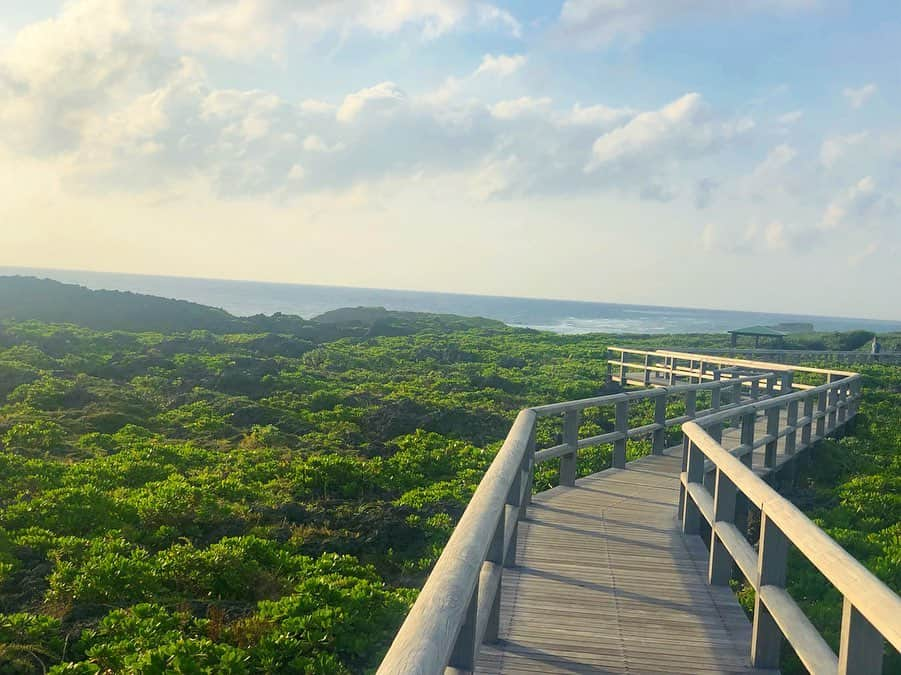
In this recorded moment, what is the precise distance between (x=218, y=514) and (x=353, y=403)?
9842mm

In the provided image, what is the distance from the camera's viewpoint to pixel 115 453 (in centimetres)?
1248

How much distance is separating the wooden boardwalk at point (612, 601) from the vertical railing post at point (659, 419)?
7.59ft

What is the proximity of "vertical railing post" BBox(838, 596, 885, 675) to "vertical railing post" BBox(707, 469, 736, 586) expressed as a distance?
2257 millimetres

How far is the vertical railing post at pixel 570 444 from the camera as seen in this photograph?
24.4 feet

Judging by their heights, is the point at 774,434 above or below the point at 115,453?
above

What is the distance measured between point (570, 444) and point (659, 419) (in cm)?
286

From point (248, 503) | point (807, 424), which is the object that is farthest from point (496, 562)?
point (807, 424)

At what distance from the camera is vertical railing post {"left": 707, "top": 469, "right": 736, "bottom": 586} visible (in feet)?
15.0

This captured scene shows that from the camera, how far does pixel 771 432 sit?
9.75m

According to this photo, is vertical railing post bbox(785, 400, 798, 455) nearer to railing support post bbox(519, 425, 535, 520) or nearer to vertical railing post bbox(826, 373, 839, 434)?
vertical railing post bbox(826, 373, 839, 434)

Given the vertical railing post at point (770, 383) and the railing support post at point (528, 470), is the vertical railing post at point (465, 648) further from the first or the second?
the vertical railing post at point (770, 383)

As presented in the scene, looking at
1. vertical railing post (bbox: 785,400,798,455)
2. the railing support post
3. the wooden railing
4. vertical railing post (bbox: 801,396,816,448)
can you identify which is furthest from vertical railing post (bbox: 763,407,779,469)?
the railing support post

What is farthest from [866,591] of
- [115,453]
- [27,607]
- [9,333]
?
[9,333]

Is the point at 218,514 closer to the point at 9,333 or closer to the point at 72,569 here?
the point at 72,569
